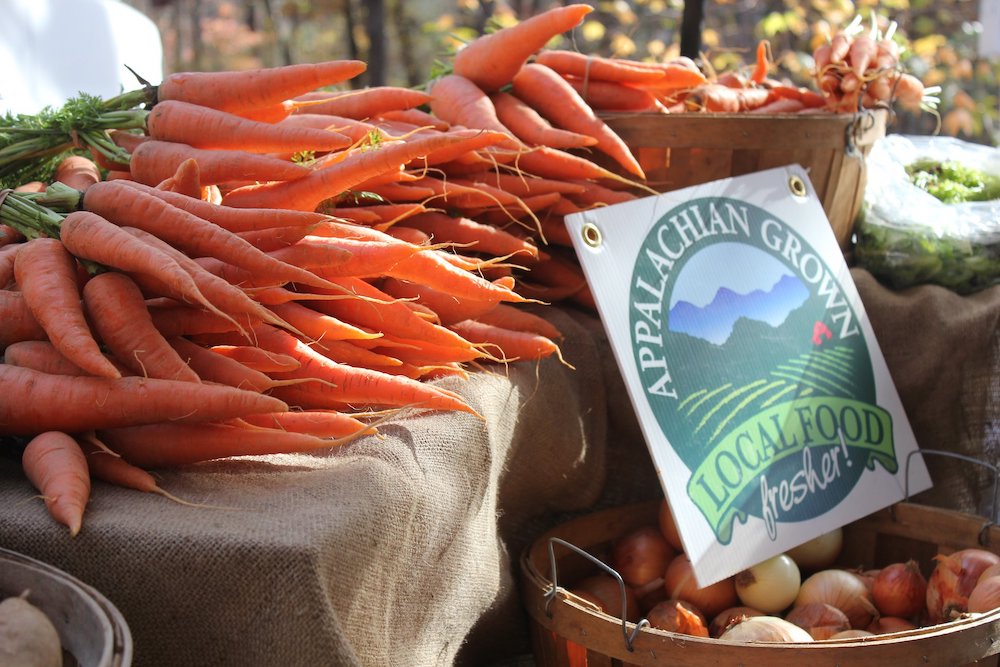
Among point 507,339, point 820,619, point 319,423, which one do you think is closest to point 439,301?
point 507,339

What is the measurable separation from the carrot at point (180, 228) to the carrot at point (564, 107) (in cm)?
69

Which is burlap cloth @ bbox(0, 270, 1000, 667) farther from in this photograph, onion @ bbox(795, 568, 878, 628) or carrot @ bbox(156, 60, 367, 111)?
carrot @ bbox(156, 60, 367, 111)

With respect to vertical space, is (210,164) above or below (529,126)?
above

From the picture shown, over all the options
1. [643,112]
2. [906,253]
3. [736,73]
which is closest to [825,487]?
[906,253]

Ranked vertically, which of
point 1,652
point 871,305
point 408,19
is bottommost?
point 408,19

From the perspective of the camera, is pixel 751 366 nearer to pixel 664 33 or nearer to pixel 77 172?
pixel 77 172

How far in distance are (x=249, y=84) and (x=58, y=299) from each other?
1.46ft

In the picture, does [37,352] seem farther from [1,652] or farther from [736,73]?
[736,73]

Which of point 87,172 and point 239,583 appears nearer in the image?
point 239,583

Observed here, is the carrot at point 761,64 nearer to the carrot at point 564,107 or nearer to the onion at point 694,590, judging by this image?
the carrot at point 564,107

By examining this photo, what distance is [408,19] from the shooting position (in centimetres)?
712

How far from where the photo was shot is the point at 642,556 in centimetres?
137

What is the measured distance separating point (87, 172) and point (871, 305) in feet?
4.10

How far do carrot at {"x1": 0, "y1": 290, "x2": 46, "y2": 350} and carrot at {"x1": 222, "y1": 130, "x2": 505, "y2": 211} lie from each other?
290 mm
